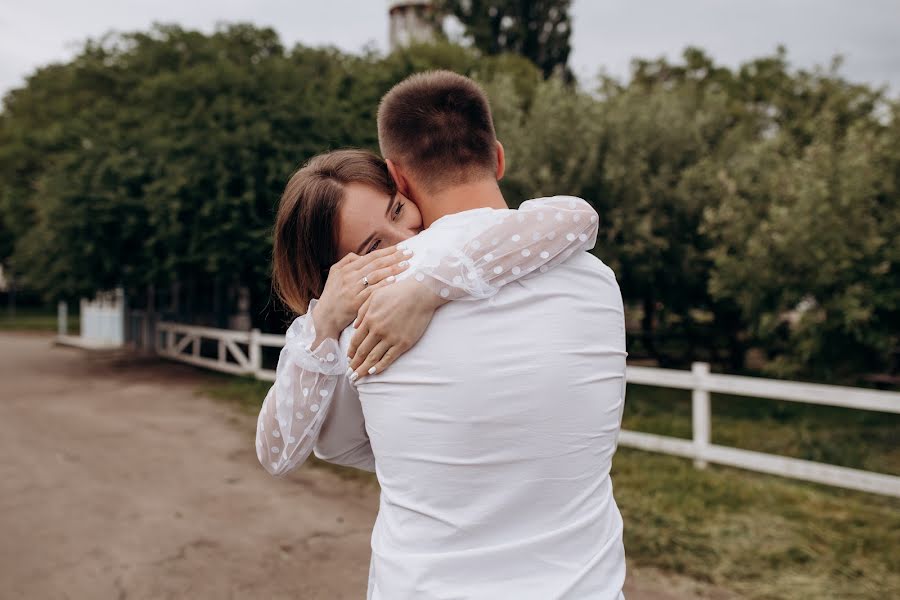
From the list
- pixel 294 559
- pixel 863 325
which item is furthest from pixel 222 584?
pixel 863 325

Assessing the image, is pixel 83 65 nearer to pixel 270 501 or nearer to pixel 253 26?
pixel 253 26

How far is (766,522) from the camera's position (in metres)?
5.60

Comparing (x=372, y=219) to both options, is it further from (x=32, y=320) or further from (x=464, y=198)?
(x=32, y=320)

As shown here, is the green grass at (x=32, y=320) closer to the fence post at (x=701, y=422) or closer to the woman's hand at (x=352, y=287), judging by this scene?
the fence post at (x=701, y=422)

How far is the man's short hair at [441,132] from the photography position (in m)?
1.48

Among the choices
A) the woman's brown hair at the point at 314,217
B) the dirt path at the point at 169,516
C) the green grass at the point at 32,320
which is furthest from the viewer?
the green grass at the point at 32,320

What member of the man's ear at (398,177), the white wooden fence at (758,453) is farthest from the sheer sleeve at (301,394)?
the white wooden fence at (758,453)

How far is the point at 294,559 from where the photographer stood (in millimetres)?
5016

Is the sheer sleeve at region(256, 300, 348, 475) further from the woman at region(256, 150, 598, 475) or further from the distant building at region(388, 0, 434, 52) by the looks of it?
the distant building at region(388, 0, 434, 52)

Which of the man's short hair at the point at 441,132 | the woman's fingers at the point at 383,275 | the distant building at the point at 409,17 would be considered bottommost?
the woman's fingers at the point at 383,275

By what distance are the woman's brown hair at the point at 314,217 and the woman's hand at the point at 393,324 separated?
0.38 metres

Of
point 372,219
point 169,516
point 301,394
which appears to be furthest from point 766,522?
point 301,394

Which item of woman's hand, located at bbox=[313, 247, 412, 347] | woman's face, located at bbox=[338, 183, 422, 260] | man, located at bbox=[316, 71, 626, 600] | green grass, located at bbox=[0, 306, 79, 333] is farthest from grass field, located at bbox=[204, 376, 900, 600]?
green grass, located at bbox=[0, 306, 79, 333]

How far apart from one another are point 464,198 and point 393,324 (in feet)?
1.12
